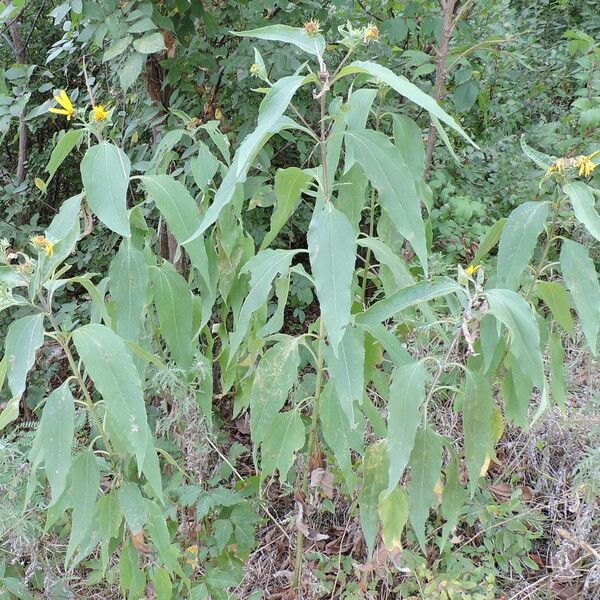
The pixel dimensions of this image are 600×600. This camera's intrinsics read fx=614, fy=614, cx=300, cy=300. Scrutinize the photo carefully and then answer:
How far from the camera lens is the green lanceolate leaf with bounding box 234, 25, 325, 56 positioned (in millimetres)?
1010

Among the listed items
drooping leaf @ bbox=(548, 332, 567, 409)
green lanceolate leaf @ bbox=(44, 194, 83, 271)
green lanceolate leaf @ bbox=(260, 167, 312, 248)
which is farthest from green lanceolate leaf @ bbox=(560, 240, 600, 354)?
green lanceolate leaf @ bbox=(44, 194, 83, 271)

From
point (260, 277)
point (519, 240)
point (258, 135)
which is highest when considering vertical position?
point (258, 135)

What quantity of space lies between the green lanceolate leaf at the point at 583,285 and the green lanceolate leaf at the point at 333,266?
0.51m

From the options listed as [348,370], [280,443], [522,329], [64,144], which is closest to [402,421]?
[348,370]

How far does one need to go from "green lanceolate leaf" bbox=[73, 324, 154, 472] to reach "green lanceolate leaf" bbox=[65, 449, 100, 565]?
0.29 metres

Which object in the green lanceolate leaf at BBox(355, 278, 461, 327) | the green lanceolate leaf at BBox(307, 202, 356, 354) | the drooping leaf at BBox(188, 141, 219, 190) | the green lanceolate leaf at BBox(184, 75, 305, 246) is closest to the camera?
the green lanceolate leaf at BBox(184, 75, 305, 246)

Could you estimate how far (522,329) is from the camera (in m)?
1.04

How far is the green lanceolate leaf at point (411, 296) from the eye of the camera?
106 cm

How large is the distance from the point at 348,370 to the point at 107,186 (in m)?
0.56

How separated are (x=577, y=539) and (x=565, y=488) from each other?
0.40 meters

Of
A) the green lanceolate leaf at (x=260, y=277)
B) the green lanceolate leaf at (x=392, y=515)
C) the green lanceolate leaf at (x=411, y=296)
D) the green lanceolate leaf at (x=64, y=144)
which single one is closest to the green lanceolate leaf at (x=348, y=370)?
the green lanceolate leaf at (x=411, y=296)

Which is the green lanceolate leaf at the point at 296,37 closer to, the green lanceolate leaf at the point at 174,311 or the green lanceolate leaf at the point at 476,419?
the green lanceolate leaf at the point at 174,311

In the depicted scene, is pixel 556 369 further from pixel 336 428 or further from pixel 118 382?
pixel 118 382

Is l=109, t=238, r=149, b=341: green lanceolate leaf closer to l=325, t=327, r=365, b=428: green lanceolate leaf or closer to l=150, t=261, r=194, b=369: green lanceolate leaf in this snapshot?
l=150, t=261, r=194, b=369: green lanceolate leaf
